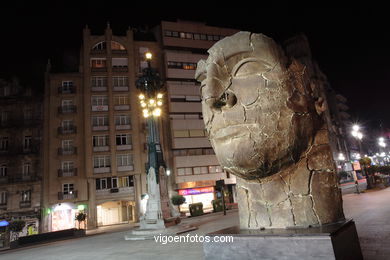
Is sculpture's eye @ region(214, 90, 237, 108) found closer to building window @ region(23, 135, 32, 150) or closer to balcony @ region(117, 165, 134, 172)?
balcony @ region(117, 165, 134, 172)

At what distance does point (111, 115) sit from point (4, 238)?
18403 mm

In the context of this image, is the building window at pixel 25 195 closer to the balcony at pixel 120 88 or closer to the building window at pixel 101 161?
the building window at pixel 101 161

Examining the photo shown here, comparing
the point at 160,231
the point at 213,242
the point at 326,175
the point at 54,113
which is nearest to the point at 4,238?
the point at 160,231

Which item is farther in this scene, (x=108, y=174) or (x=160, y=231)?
(x=108, y=174)

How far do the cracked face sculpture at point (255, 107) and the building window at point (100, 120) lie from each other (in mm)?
32089

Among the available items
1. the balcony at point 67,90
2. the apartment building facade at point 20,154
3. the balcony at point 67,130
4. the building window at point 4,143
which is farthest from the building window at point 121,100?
the building window at point 4,143

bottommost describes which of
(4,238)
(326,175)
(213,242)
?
(4,238)

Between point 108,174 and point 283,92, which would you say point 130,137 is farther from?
point 283,92

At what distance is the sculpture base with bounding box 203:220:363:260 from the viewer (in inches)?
95.0

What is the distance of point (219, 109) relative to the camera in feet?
9.95

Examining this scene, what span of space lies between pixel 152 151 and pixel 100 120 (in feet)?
71.0

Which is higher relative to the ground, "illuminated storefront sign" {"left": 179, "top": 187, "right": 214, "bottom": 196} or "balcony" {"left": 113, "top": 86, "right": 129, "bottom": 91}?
"balcony" {"left": 113, "top": 86, "right": 129, "bottom": 91}

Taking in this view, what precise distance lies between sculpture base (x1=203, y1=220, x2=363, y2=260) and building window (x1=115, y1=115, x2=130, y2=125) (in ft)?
105

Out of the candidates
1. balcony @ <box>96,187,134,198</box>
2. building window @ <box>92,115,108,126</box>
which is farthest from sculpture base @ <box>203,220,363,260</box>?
building window @ <box>92,115,108,126</box>
